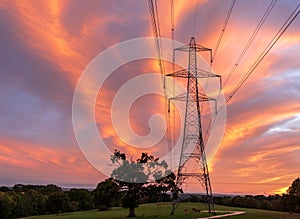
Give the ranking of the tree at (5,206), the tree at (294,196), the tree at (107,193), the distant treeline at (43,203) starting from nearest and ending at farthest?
the tree at (107,193) → the tree at (294,196) → the tree at (5,206) → the distant treeline at (43,203)

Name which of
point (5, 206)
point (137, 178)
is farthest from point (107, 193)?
point (5, 206)

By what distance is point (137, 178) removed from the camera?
233 ft

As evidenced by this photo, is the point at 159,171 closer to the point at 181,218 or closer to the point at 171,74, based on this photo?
the point at 181,218

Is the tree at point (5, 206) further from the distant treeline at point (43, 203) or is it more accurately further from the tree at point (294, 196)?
the tree at point (294, 196)

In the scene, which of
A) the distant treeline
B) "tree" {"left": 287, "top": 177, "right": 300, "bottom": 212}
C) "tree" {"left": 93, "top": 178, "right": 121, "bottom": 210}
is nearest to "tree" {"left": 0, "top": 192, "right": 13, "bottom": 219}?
the distant treeline

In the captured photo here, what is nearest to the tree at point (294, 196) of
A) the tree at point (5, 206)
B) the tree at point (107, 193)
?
the tree at point (107, 193)

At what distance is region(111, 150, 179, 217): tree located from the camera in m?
69.6

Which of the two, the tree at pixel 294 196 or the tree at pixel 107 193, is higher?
the tree at pixel 294 196

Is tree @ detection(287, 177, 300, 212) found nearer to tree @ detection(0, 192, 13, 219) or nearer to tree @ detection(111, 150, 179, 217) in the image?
tree @ detection(111, 150, 179, 217)

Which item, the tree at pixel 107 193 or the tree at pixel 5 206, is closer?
the tree at pixel 107 193

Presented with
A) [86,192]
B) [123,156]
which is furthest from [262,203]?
[123,156]

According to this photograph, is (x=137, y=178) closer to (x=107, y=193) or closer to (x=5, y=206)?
(x=107, y=193)

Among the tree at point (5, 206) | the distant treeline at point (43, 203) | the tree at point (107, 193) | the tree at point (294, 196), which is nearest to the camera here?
the tree at point (107, 193)

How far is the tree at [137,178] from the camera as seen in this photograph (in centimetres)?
6955
